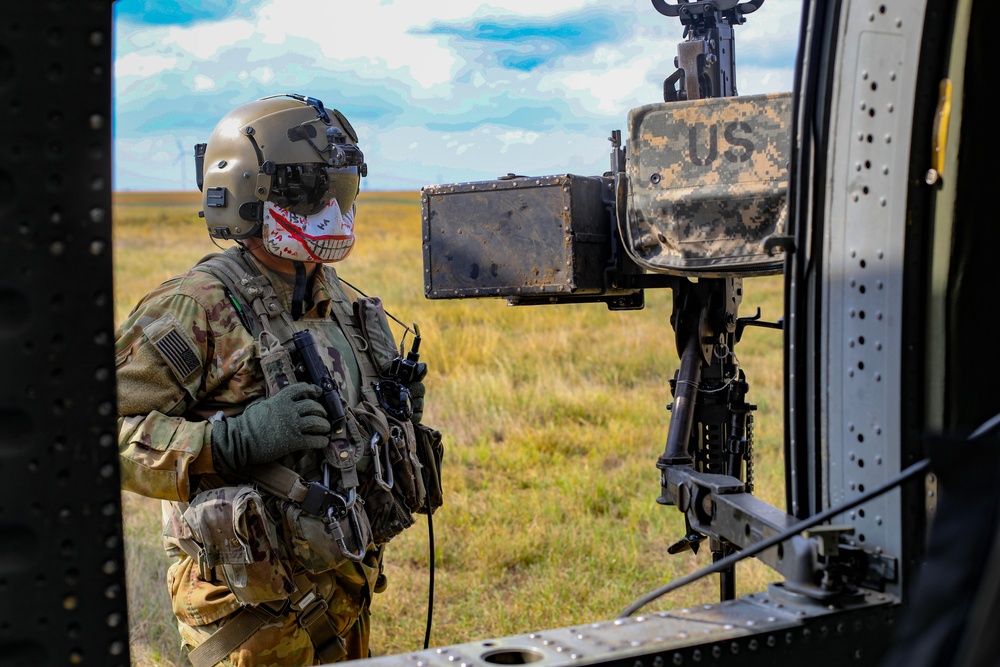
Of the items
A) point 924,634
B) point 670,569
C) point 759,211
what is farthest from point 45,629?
point 670,569

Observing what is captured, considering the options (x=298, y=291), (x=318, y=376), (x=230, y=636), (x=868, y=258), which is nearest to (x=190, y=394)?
(x=318, y=376)

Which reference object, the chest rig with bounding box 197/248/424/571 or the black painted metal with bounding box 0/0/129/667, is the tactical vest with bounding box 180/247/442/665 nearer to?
the chest rig with bounding box 197/248/424/571

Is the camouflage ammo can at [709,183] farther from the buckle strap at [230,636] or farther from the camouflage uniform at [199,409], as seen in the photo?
the buckle strap at [230,636]

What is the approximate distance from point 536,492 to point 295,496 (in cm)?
401

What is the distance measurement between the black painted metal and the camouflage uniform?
1709mm

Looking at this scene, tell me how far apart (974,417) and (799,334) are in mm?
472

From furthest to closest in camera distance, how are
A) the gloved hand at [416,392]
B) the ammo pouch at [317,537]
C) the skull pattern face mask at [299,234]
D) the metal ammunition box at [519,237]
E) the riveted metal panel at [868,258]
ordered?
the metal ammunition box at [519,237] < the gloved hand at [416,392] < the skull pattern face mask at [299,234] < the ammo pouch at [317,537] < the riveted metal panel at [868,258]

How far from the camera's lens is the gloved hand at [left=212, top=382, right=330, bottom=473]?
3.29 meters

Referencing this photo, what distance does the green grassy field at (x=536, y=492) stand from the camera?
221 inches

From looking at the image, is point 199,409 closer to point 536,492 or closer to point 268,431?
point 268,431

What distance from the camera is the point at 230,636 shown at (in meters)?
3.48

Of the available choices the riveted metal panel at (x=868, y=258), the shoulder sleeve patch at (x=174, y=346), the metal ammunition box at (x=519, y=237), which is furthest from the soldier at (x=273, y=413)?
the riveted metal panel at (x=868, y=258)

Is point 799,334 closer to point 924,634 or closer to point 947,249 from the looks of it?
point 947,249

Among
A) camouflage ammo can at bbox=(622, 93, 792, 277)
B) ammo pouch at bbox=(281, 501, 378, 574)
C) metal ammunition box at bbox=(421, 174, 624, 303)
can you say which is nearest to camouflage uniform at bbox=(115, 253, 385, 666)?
ammo pouch at bbox=(281, 501, 378, 574)
